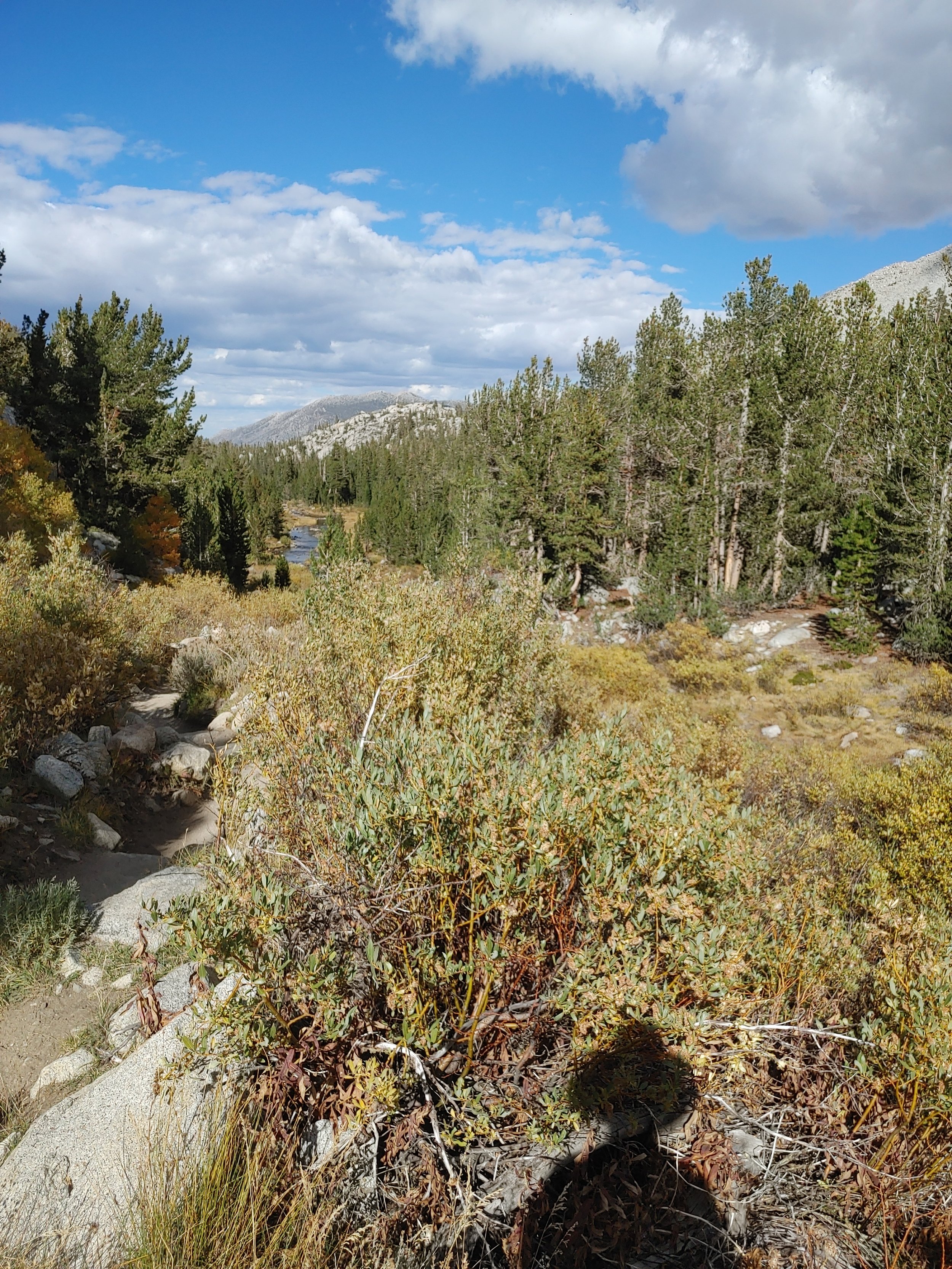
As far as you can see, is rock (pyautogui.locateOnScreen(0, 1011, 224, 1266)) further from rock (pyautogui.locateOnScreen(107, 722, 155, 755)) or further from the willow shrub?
rock (pyautogui.locateOnScreen(107, 722, 155, 755))

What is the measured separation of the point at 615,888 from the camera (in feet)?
11.0

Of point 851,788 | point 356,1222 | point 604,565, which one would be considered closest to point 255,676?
point 356,1222

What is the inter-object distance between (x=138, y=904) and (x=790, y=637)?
87.6 feet

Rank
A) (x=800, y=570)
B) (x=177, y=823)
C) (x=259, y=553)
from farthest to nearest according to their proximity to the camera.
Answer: (x=259, y=553) < (x=800, y=570) < (x=177, y=823)

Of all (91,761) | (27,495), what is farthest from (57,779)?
(27,495)

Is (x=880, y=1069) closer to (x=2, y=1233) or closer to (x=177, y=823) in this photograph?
(x=2, y=1233)

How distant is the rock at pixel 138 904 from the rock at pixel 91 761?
2714 millimetres

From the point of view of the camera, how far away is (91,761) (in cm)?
909

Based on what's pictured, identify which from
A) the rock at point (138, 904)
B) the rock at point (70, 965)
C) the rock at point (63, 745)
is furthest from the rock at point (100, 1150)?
the rock at point (63, 745)

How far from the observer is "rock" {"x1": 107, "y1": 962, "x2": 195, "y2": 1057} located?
455 cm

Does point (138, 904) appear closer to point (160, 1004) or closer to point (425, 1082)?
point (160, 1004)

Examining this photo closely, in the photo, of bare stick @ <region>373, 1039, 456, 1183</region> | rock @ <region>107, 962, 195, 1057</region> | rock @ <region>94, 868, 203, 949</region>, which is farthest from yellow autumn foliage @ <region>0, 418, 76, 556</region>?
bare stick @ <region>373, 1039, 456, 1183</region>

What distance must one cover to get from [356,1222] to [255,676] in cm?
424

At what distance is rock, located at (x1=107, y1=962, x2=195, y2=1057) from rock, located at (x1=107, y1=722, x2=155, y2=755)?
5.65m
